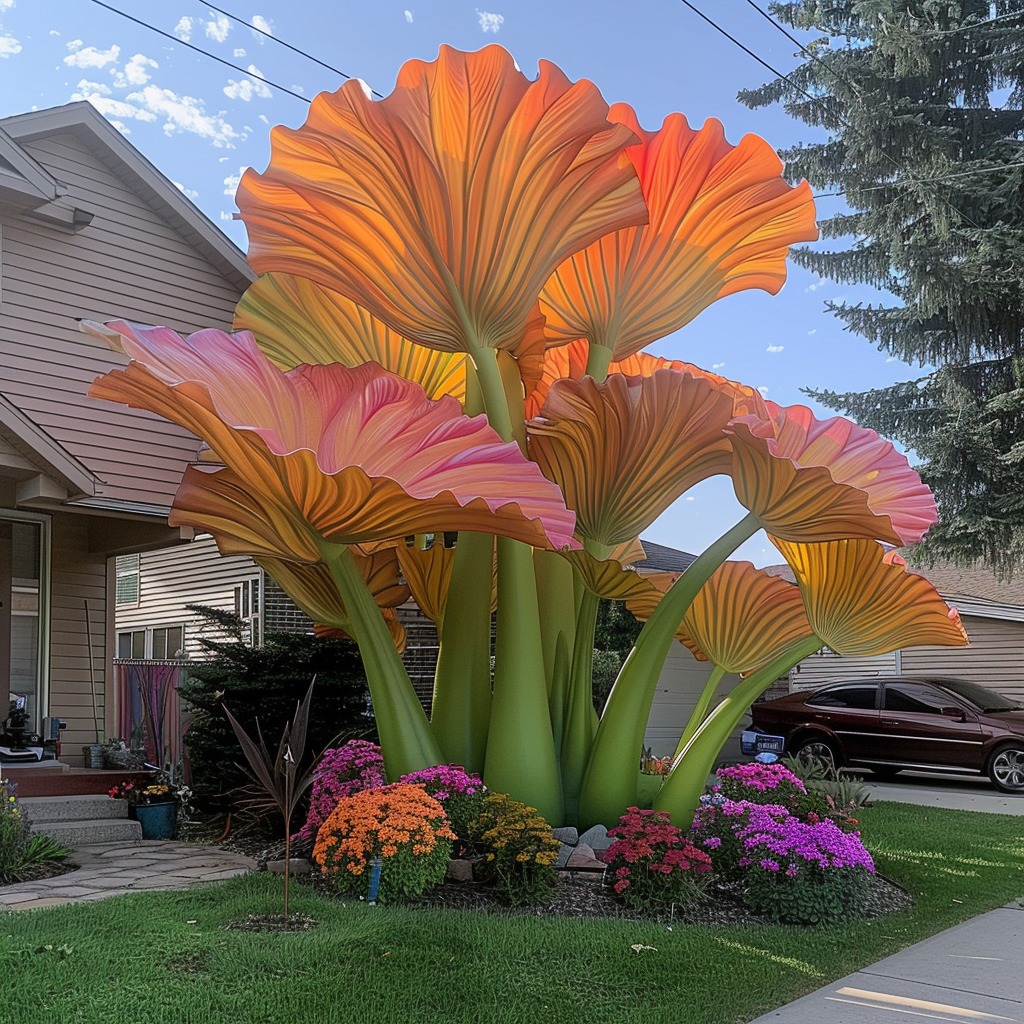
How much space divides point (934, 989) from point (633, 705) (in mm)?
3372

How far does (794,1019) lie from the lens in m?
5.14

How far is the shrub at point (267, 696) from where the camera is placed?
10625 millimetres

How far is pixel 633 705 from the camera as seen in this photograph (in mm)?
8672

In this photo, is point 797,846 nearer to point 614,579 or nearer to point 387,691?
point 614,579

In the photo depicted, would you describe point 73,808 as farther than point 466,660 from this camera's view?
Yes

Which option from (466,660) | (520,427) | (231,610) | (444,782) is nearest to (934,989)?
(444,782)

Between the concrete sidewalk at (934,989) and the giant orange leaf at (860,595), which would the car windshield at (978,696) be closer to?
the giant orange leaf at (860,595)

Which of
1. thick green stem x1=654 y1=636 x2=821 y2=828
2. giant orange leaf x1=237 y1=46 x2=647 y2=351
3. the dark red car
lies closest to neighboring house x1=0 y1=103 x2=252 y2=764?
giant orange leaf x1=237 y1=46 x2=647 y2=351

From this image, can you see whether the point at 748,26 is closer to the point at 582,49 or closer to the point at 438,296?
the point at 582,49

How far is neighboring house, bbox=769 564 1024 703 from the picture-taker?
824 inches

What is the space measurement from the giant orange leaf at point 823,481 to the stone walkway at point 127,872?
16.0 feet

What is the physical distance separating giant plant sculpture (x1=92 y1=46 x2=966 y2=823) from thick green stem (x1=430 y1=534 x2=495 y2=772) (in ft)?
0.08

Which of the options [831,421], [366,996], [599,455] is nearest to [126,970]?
[366,996]

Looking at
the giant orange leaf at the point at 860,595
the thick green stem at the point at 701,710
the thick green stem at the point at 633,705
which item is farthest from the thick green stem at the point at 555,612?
the giant orange leaf at the point at 860,595
